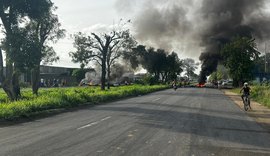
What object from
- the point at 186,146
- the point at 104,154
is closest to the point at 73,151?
the point at 104,154

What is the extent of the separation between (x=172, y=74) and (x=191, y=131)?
102 metres

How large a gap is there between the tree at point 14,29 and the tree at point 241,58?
29612 mm

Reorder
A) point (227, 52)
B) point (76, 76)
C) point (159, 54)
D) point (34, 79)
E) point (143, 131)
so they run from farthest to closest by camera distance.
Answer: point (76, 76) → point (159, 54) → point (227, 52) → point (34, 79) → point (143, 131)

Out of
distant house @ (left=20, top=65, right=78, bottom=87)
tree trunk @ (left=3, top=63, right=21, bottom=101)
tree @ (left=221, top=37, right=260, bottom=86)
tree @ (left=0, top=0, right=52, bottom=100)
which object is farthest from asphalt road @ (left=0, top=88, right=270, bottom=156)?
distant house @ (left=20, top=65, right=78, bottom=87)

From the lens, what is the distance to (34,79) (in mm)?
40625

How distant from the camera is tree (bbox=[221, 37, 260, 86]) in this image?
50875mm

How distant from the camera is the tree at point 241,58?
50875 millimetres

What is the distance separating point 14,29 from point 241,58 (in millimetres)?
32481

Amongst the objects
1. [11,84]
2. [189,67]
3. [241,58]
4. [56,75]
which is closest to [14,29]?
[11,84]

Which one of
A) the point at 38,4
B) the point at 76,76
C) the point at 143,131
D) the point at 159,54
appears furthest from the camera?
the point at 76,76

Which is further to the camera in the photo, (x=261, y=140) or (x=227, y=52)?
(x=227, y=52)

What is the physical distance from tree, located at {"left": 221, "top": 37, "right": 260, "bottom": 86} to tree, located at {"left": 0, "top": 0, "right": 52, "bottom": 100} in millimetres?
29612

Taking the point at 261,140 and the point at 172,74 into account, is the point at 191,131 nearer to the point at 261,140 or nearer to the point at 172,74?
the point at 261,140

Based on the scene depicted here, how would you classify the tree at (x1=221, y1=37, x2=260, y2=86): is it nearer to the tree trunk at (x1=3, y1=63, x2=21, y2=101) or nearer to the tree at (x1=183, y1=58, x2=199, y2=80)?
the tree trunk at (x1=3, y1=63, x2=21, y2=101)
